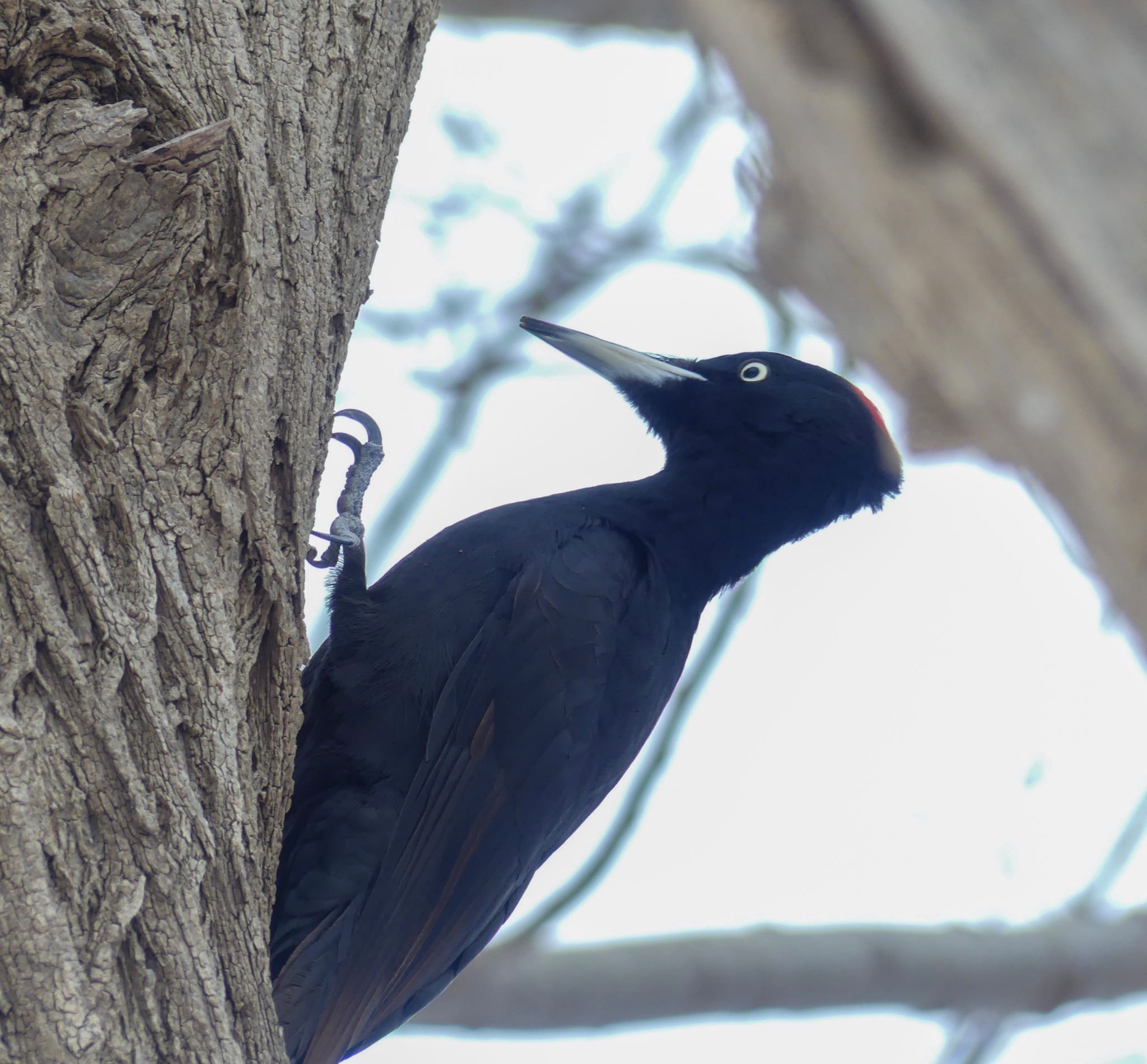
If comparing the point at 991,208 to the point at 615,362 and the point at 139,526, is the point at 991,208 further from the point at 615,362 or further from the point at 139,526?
the point at 615,362

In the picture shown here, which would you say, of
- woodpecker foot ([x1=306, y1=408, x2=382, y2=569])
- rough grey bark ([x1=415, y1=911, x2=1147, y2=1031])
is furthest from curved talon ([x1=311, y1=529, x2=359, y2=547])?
rough grey bark ([x1=415, y1=911, x2=1147, y2=1031])

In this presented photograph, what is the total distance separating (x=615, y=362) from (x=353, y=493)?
84 cm

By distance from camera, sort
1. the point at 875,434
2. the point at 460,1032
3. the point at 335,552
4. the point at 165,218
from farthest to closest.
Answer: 1. the point at 460,1032
2. the point at 875,434
3. the point at 335,552
4. the point at 165,218

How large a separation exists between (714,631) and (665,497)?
1705 millimetres

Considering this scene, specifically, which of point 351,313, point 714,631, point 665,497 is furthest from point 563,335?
point 714,631

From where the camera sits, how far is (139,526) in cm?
185

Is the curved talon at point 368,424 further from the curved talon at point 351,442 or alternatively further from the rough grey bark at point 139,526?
the rough grey bark at point 139,526

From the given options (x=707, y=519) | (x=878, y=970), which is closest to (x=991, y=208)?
(x=707, y=519)

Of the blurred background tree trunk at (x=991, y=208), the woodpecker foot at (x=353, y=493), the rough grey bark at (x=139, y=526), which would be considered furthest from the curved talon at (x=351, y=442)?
the blurred background tree trunk at (x=991, y=208)

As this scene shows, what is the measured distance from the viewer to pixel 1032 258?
0.84m

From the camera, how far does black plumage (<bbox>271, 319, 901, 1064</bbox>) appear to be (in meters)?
2.66

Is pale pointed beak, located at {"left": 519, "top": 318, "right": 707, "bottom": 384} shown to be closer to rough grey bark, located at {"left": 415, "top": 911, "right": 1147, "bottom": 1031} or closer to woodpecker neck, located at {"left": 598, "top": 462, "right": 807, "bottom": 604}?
woodpecker neck, located at {"left": 598, "top": 462, "right": 807, "bottom": 604}

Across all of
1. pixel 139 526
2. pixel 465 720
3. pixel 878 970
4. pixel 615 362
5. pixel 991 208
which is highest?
pixel 615 362

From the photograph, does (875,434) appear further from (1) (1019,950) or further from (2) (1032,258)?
(2) (1032,258)
